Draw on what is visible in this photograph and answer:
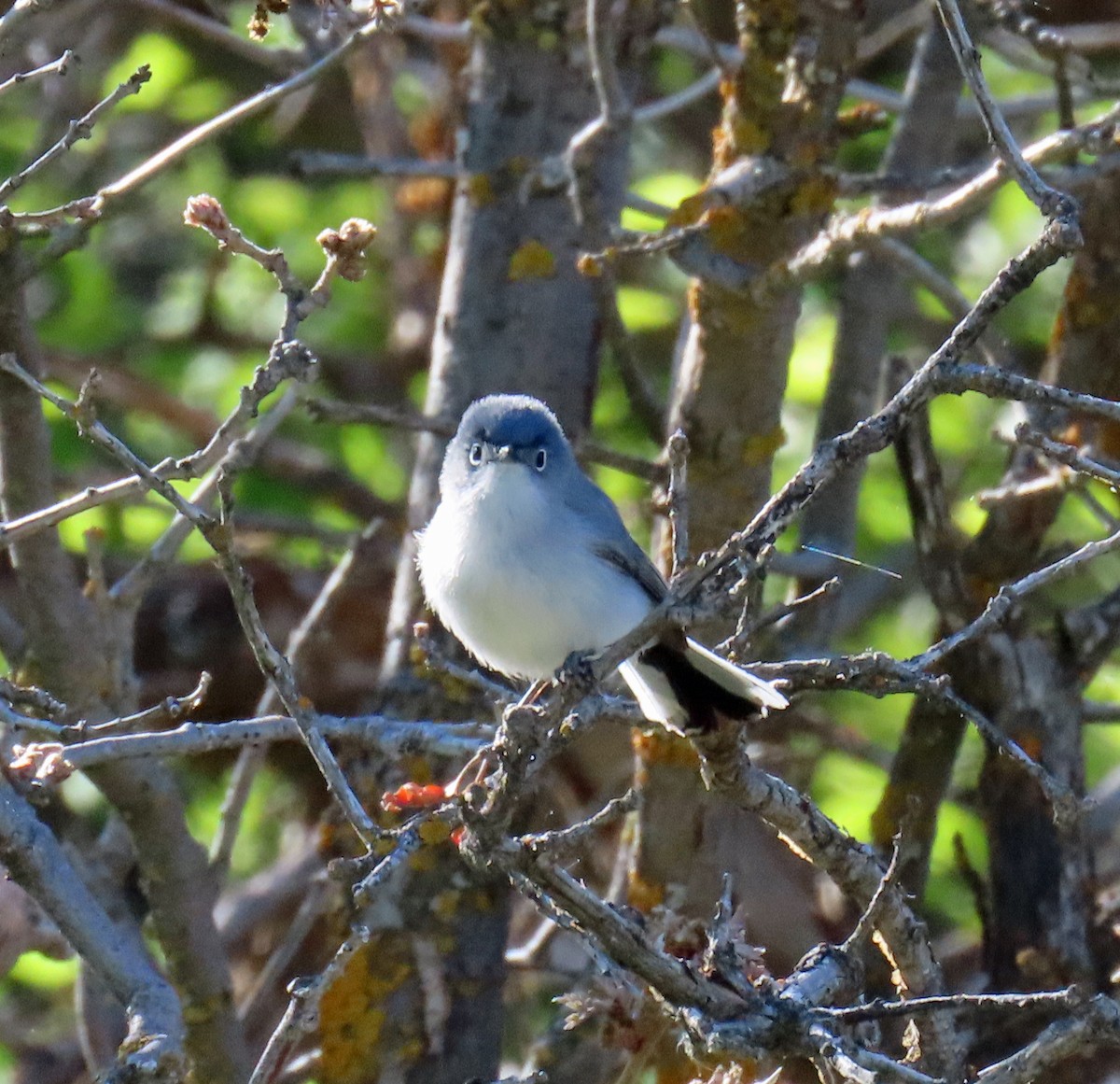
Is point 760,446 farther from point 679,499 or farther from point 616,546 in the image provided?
point 679,499

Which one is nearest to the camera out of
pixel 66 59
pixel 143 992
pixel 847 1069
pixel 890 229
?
pixel 847 1069

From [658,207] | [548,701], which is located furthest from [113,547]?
[548,701]

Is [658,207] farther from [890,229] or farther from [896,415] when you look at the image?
[896,415]

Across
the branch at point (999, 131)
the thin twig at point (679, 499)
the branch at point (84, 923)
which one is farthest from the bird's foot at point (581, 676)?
the branch at point (84, 923)

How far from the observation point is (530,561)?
3199mm

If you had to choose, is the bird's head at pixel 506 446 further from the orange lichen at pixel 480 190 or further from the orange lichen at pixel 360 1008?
the orange lichen at pixel 360 1008

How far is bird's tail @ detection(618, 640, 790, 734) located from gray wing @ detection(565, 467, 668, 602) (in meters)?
0.19

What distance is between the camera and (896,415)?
2176 mm

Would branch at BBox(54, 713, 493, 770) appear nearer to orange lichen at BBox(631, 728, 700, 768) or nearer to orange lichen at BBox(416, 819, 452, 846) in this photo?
orange lichen at BBox(416, 819, 452, 846)

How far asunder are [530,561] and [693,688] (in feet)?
1.52

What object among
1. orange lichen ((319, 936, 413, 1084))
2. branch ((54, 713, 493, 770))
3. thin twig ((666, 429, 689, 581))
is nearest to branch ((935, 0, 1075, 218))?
thin twig ((666, 429, 689, 581))

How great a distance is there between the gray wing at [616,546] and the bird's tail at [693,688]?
0.62 feet

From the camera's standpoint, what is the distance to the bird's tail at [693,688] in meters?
2.63

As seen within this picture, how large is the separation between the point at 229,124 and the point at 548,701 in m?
1.34
